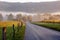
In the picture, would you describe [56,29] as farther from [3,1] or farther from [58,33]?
[3,1]

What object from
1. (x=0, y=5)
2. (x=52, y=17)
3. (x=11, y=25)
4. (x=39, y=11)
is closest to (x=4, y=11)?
(x=0, y=5)

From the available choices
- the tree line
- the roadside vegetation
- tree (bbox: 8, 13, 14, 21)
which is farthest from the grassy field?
tree (bbox: 8, 13, 14, 21)

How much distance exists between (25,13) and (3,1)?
1.12 ft

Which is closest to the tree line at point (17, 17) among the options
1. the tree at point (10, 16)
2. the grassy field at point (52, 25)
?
the tree at point (10, 16)

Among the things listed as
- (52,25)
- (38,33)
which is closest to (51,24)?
(52,25)

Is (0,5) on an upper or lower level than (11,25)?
upper

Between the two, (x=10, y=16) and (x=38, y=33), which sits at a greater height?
(x=10, y=16)

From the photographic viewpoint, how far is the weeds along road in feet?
6.62

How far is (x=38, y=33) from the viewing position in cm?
206

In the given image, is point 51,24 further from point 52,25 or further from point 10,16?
point 10,16

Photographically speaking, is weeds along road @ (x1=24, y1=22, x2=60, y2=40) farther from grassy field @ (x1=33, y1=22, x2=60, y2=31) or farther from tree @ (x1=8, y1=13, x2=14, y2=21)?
tree @ (x1=8, y1=13, x2=14, y2=21)

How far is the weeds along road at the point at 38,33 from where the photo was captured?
6.62 ft

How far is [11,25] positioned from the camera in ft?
6.63

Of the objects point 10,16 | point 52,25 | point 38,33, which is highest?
point 10,16
